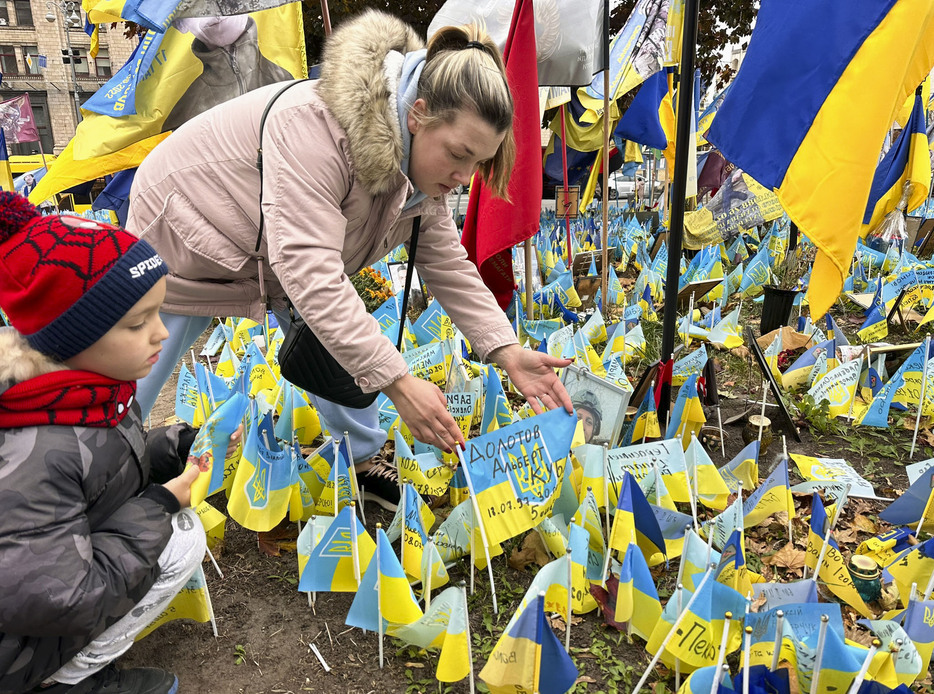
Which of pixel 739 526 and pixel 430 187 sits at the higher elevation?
pixel 430 187

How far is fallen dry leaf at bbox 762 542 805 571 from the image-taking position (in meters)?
2.22

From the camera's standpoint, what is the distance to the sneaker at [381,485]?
254cm

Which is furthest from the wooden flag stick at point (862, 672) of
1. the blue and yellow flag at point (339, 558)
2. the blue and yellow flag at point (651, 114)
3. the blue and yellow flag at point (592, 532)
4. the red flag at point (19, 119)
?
the red flag at point (19, 119)

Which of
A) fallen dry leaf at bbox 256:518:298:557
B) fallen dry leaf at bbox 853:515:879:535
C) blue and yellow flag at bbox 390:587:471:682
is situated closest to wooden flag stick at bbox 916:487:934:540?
fallen dry leaf at bbox 853:515:879:535

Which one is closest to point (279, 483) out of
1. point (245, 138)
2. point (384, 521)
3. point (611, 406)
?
point (384, 521)

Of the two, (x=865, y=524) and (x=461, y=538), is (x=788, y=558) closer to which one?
(x=865, y=524)

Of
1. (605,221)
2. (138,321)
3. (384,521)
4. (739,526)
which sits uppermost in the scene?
(138,321)

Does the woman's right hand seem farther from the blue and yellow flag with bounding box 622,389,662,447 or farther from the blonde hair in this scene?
the blue and yellow flag with bounding box 622,389,662,447

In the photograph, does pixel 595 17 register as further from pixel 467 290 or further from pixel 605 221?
pixel 467 290

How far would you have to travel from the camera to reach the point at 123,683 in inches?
62.4

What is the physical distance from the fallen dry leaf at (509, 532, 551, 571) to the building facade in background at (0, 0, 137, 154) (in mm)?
43294

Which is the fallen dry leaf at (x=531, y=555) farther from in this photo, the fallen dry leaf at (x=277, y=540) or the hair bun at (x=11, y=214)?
the hair bun at (x=11, y=214)

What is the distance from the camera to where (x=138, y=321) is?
4.59 ft

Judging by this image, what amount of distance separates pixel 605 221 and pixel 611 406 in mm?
1989
